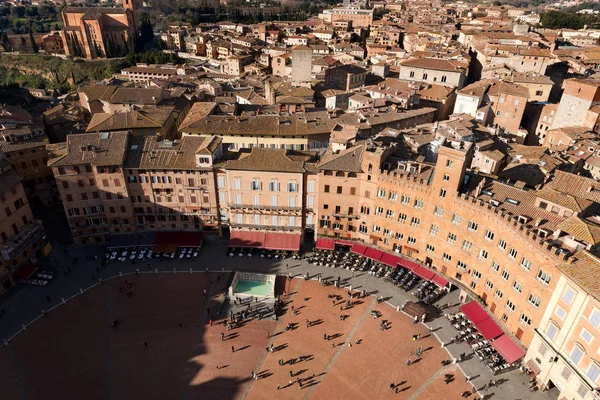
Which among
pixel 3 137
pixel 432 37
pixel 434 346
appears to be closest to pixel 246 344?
pixel 434 346

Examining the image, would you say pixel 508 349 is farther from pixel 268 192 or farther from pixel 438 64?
pixel 438 64

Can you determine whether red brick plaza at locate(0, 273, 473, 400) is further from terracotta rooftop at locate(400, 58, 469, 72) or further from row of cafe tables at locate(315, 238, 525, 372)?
terracotta rooftop at locate(400, 58, 469, 72)

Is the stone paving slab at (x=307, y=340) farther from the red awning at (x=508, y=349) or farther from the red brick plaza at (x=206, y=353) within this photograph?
the red awning at (x=508, y=349)

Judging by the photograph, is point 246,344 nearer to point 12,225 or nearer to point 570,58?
point 12,225

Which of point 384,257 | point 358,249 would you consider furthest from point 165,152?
point 384,257

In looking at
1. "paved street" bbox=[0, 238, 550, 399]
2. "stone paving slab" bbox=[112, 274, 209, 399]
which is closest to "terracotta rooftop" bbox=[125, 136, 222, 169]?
"paved street" bbox=[0, 238, 550, 399]
